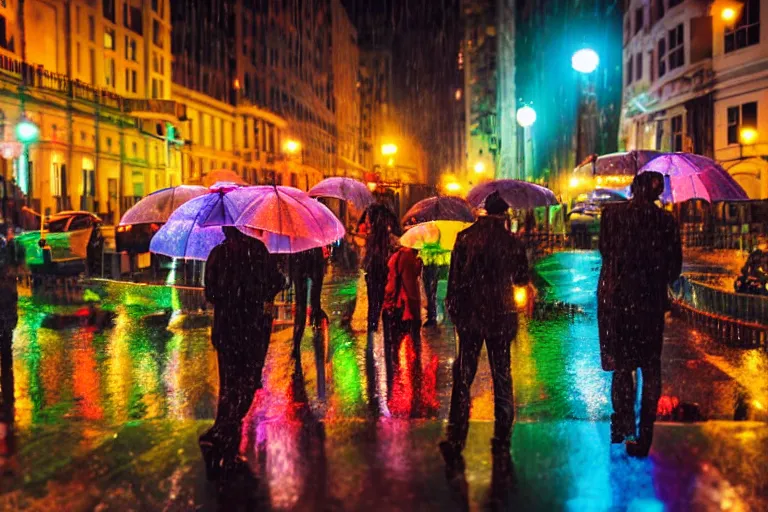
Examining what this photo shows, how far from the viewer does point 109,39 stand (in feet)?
164

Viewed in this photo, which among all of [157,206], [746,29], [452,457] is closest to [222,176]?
[157,206]

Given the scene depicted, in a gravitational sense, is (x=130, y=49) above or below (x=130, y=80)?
above

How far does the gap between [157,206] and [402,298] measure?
3.55 metres

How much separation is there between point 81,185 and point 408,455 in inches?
1614

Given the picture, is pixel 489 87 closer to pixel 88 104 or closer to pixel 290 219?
pixel 88 104

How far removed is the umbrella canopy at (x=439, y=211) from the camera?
11945mm

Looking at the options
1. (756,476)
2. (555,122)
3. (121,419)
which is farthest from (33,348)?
(555,122)

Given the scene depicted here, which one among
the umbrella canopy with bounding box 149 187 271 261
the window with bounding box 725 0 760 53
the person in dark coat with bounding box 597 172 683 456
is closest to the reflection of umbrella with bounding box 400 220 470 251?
the umbrella canopy with bounding box 149 187 271 261

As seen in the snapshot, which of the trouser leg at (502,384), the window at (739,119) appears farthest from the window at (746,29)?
the trouser leg at (502,384)

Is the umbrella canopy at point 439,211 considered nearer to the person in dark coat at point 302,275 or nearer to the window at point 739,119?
the person in dark coat at point 302,275

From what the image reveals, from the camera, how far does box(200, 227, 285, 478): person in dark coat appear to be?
5.58 meters

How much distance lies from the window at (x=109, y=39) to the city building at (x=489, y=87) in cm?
3160

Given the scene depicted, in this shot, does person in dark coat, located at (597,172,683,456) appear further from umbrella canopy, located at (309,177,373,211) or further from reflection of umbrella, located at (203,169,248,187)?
reflection of umbrella, located at (203,169,248,187)

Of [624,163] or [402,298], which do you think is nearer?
[402,298]
